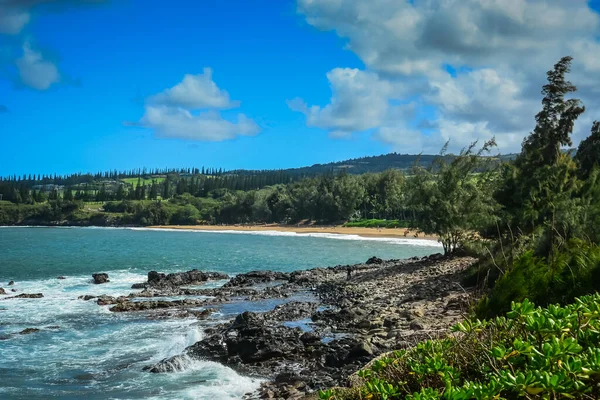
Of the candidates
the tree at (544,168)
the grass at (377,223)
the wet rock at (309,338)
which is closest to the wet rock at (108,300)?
the wet rock at (309,338)

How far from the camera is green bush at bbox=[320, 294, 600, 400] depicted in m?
3.51

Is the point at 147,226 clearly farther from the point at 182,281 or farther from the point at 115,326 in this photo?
the point at 115,326

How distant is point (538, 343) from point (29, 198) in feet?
666

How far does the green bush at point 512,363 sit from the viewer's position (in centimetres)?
351

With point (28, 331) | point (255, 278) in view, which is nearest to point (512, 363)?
point (28, 331)

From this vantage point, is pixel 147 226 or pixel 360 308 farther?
pixel 147 226

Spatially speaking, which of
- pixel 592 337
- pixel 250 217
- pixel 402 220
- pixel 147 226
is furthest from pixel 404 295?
pixel 147 226

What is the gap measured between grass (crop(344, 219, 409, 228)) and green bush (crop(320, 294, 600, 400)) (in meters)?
102

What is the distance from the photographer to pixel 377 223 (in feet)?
368

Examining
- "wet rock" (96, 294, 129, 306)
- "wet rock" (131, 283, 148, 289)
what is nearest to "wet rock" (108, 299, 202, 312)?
"wet rock" (96, 294, 129, 306)

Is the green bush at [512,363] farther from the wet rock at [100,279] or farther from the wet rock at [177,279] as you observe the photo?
the wet rock at [100,279]

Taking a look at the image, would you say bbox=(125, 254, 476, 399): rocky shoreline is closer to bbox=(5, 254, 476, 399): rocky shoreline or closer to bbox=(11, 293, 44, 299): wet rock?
bbox=(5, 254, 476, 399): rocky shoreline

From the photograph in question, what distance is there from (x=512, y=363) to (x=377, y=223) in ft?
358

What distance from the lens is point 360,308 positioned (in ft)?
75.7
